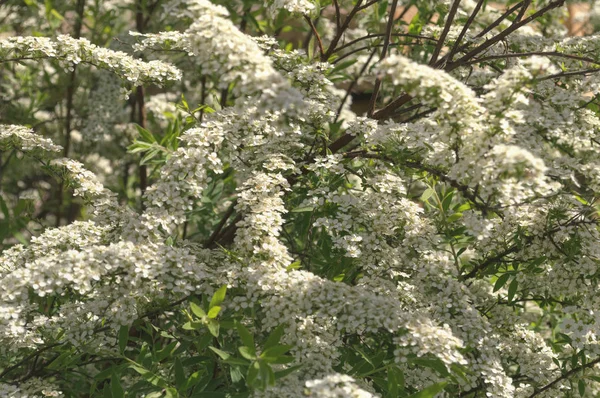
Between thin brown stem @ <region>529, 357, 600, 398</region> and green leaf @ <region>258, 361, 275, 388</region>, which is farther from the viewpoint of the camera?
thin brown stem @ <region>529, 357, 600, 398</region>

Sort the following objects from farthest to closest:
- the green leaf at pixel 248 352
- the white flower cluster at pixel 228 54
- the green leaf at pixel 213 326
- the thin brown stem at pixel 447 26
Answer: the thin brown stem at pixel 447 26 < the green leaf at pixel 213 326 < the green leaf at pixel 248 352 < the white flower cluster at pixel 228 54

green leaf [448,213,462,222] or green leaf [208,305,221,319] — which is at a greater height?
green leaf [448,213,462,222]

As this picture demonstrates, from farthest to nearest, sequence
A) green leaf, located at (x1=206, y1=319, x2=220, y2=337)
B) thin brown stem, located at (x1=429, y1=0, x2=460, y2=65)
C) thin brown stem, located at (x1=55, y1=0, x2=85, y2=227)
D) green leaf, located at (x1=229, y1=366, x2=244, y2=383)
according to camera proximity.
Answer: thin brown stem, located at (x1=55, y1=0, x2=85, y2=227), thin brown stem, located at (x1=429, y1=0, x2=460, y2=65), green leaf, located at (x1=229, y1=366, x2=244, y2=383), green leaf, located at (x1=206, y1=319, x2=220, y2=337)

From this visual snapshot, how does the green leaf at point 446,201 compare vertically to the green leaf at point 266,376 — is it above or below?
above

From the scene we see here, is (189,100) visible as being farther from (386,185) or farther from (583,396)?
(583,396)

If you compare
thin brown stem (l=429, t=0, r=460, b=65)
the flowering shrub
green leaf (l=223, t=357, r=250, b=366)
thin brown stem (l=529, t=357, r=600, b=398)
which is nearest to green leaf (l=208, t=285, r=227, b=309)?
the flowering shrub

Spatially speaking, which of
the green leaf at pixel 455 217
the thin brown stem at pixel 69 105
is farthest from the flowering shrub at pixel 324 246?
the thin brown stem at pixel 69 105

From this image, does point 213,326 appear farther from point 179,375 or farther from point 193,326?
point 179,375

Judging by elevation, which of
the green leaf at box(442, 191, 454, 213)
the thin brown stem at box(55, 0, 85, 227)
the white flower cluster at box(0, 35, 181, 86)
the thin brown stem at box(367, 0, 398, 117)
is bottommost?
the thin brown stem at box(55, 0, 85, 227)

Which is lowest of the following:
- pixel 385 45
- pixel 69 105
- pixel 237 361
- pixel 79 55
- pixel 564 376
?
pixel 69 105

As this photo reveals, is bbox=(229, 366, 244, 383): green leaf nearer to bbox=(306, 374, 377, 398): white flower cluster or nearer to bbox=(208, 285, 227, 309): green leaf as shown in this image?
bbox=(208, 285, 227, 309): green leaf

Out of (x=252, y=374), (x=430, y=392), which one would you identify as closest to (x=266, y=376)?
(x=252, y=374)

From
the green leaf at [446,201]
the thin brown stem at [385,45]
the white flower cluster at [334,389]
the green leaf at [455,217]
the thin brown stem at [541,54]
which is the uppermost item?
the thin brown stem at [541,54]

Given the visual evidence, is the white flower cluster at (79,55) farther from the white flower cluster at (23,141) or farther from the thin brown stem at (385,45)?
the thin brown stem at (385,45)
